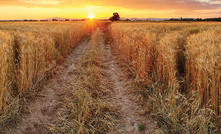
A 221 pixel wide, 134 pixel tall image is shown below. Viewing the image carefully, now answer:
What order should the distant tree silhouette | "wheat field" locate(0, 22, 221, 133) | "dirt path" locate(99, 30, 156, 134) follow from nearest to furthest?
"wheat field" locate(0, 22, 221, 133)
"dirt path" locate(99, 30, 156, 134)
the distant tree silhouette

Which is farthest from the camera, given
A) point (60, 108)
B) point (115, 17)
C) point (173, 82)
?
point (115, 17)

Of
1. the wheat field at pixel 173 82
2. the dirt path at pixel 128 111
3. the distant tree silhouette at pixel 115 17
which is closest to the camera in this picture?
the wheat field at pixel 173 82

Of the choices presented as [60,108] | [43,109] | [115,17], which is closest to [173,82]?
[60,108]

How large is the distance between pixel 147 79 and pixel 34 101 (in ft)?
8.95

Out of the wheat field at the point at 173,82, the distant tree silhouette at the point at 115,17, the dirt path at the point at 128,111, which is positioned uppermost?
the distant tree silhouette at the point at 115,17

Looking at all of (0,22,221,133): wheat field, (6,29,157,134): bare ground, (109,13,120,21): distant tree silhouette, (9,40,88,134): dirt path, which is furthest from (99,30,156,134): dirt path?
(109,13,120,21): distant tree silhouette

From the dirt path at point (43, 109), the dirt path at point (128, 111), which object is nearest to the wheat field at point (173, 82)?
the dirt path at point (128, 111)

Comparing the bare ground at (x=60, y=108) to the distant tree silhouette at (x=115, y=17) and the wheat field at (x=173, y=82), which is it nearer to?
the wheat field at (x=173, y=82)

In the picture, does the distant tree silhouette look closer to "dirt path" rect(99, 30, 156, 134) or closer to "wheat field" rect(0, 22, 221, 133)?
"wheat field" rect(0, 22, 221, 133)

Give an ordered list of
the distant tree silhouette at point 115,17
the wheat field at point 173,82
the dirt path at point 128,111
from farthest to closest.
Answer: the distant tree silhouette at point 115,17
the dirt path at point 128,111
the wheat field at point 173,82

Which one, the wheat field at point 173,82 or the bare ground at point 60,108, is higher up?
the wheat field at point 173,82

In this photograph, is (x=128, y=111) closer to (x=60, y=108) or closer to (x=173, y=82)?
(x=173, y=82)

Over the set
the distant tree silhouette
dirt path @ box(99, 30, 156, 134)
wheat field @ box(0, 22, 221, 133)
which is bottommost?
dirt path @ box(99, 30, 156, 134)

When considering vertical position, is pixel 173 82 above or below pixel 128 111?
above
